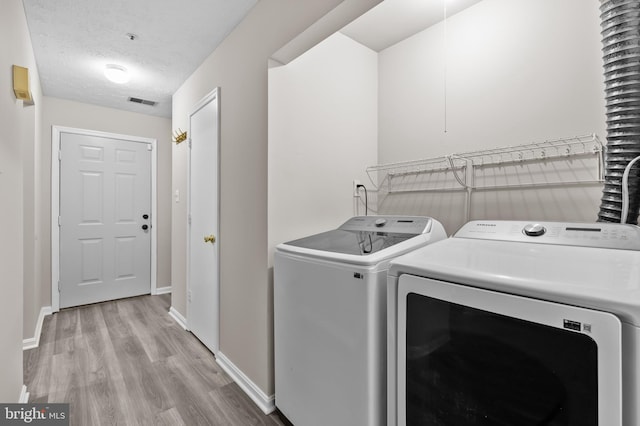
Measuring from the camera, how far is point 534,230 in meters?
1.27

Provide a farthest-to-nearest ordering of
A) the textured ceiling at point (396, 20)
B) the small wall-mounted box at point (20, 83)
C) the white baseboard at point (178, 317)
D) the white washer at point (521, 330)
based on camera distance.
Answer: the white baseboard at point (178, 317) → the textured ceiling at point (396, 20) → the small wall-mounted box at point (20, 83) → the white washer at point (521, 330)

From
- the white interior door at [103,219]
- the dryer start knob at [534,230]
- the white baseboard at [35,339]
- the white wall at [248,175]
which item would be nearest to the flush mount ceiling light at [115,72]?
the white wall at [248,175]

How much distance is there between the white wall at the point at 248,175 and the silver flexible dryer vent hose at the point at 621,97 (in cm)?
107

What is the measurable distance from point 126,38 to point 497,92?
103 inches

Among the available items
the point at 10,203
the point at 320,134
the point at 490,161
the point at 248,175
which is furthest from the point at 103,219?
the point at 490,161

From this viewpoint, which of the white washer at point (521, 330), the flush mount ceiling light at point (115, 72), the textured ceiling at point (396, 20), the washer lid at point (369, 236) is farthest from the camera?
the flush mount ceiling light at point (115, 72)

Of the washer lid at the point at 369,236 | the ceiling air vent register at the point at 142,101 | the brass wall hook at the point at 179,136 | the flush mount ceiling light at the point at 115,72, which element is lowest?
the washer lid at the point at 369,236

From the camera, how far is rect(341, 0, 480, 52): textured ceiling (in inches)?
74.5

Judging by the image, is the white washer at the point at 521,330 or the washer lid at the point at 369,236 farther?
the washer lid at the point at 369,236

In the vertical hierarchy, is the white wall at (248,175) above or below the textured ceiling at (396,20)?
below

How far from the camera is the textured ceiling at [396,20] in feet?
6.21

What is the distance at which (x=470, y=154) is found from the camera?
5.84 feet

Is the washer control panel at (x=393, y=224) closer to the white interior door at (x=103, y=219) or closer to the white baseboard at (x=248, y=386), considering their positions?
the white baseboard at (x=248, y=386)

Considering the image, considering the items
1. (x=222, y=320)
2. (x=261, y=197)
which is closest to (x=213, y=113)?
(x=261, y=197)
